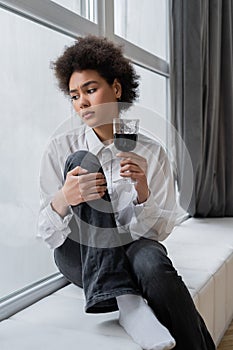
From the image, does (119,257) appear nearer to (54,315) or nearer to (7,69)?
(54,315)

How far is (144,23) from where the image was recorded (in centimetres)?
294

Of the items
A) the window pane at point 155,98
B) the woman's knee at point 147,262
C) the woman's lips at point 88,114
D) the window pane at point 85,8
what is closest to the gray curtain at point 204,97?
the window pane at point 155,98

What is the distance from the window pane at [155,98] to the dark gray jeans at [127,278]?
1.14 metres

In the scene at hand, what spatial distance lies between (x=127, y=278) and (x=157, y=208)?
0.99 ft

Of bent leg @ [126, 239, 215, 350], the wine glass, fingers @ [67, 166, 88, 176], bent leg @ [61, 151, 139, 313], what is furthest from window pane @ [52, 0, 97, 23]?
bent leg @ [126, 239, 215, 350]

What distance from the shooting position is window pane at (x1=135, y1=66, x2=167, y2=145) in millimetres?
2696

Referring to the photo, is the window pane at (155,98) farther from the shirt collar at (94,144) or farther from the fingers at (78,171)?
the fingers at (78,171)

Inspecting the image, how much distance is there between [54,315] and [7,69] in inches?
34.0

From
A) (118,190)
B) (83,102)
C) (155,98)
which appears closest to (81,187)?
(118,190)

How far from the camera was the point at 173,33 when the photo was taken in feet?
10.00

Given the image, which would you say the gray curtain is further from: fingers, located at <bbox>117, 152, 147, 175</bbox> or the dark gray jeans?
the dark gray jeans

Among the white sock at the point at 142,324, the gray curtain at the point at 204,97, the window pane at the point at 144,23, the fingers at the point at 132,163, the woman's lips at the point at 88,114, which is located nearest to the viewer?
the white sock at the point at 142,324

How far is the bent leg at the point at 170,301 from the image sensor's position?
4.53 feet

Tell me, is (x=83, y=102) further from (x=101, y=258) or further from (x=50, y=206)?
(x=101, y=258)
